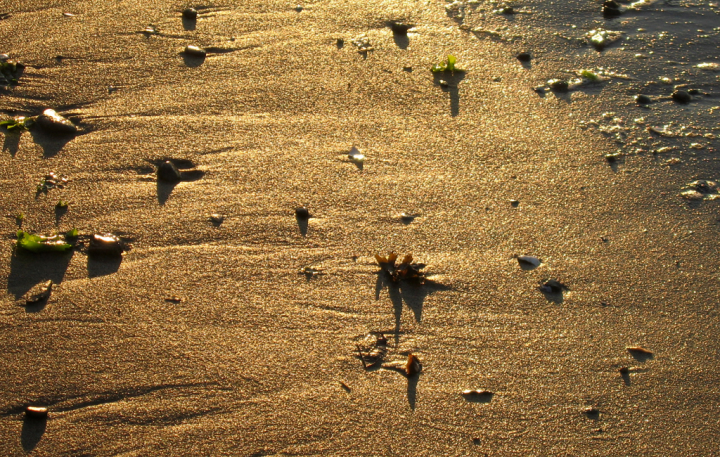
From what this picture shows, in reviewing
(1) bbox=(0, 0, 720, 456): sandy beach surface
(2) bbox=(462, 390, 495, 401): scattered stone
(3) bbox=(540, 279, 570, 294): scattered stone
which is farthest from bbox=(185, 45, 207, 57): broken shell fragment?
(2) bbox=(462, 390, 495, 401): scattered stone

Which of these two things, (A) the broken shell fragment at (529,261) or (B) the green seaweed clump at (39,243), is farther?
(A) the broken shell fragment at (529,261)

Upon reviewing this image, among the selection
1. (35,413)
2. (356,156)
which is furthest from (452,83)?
(35,413)

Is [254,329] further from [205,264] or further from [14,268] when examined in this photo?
[14,268]

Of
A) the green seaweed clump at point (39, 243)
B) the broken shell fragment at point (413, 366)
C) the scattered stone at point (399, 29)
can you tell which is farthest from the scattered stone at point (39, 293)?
the scattered stone at point (399, 29)

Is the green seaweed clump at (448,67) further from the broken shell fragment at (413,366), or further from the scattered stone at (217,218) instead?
the broken shell fragment at (413,366)

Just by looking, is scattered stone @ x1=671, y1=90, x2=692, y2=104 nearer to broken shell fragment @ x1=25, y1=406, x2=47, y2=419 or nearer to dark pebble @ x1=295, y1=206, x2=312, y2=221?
dark pebble @ x1=295, y1=206, x2=312, y2=221

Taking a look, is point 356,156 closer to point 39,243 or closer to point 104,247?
point 104,247
